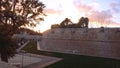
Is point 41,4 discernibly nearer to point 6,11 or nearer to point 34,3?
point 34,3

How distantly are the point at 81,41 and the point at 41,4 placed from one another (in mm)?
22321

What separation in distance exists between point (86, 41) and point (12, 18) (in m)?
24.2

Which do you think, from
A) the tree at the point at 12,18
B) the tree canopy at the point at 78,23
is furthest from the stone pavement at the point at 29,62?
the tree canopy at the point at 78,23

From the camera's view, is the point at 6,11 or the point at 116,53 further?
the point at 116,53

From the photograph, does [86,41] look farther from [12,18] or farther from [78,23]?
[78,23]

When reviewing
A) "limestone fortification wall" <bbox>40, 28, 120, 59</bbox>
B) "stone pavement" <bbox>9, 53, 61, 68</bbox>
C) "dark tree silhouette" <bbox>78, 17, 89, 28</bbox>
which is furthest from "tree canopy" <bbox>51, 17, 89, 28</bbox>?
"stone pavement" <bbox>9, 53, 61, 68</bbox>

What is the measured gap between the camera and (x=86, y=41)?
46031 mm

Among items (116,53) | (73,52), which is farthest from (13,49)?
(73,52)

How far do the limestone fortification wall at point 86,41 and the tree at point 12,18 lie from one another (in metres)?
17.4

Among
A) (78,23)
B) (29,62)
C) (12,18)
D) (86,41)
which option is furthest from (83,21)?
(12,18)

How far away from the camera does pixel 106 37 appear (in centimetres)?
4241

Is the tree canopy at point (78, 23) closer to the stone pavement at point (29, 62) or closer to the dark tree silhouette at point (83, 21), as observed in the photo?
the dark tree silhouette at point (83, 21)

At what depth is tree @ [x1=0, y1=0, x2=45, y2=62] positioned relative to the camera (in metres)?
20.5

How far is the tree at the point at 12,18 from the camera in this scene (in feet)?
67.4
